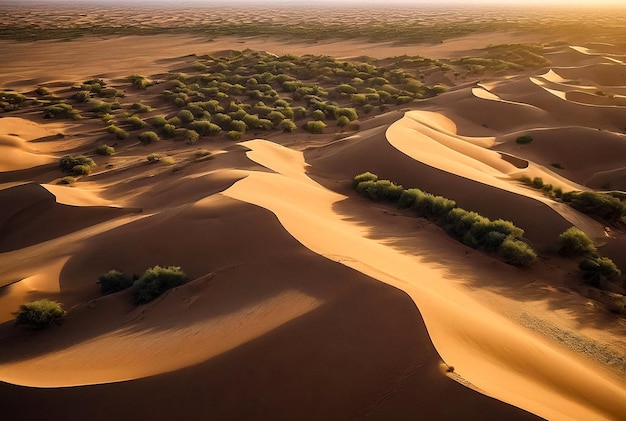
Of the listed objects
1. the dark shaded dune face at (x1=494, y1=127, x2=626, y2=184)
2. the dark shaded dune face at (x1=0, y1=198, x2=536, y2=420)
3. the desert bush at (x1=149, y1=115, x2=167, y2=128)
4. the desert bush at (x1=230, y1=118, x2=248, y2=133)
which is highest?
the dark shaded dune face at (x1=0, y1=198, x2=536, y2=420)

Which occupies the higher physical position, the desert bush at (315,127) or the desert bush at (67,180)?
the desert bush at (315,127)

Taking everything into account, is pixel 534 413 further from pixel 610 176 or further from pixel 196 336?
pixel 610 176

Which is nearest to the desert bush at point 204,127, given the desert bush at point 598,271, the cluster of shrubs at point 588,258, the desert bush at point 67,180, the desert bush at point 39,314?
the desert bush at point 67,180

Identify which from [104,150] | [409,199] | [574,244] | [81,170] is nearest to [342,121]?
[104,150]

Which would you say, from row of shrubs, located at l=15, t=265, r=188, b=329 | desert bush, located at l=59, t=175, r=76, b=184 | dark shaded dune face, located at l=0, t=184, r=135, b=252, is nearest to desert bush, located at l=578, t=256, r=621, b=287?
row of shrubs, located at l=15, t=265, r=188, b=329

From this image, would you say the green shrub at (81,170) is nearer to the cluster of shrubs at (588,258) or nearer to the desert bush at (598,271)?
the cluster of shrubs at (588,258)

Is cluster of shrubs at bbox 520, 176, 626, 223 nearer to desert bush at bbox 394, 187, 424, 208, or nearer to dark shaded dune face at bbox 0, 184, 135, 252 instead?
desert bush at bbox 394, 187, 424, 208

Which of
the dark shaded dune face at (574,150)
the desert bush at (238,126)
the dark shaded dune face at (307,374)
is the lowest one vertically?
the dark shaded dune face at (574,150)
